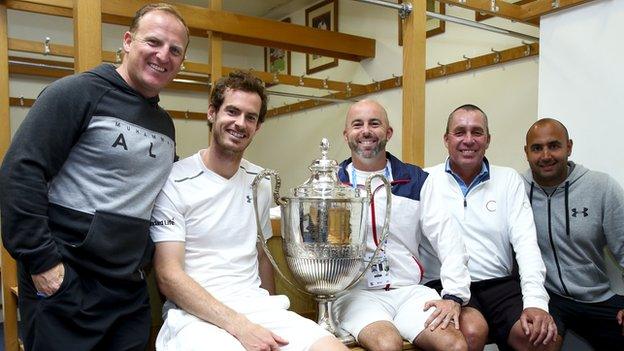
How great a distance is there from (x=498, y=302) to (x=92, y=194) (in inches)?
64.3

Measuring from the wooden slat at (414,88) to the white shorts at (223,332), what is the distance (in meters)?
1.19

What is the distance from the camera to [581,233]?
229 centimetres

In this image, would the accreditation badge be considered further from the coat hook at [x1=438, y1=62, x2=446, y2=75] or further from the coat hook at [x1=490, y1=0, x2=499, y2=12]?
the coat hook at [x1=438, y1=62, x2=446, y2=75]

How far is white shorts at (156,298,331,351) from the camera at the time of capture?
1547 mm

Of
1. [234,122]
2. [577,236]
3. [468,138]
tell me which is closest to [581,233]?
[577,236]

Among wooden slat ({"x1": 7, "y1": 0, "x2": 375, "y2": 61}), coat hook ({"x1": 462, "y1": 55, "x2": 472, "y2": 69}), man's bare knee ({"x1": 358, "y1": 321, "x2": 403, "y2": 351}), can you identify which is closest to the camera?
man's bare knee ({"x1": 358, "y1": 321, "x2": 403, "y2": 351})

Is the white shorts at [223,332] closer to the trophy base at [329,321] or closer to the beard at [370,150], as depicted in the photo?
the trophy base at [329,321]

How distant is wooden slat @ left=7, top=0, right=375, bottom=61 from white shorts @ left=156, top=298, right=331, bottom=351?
Answer: 1.62 metres

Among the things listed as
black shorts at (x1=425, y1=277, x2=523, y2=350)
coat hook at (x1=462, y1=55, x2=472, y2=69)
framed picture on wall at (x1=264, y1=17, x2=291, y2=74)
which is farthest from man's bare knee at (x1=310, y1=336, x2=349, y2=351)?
framed picture on wall at (x1=264, y1=17, x2=291, y2=74)

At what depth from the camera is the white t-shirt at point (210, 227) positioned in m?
1.71

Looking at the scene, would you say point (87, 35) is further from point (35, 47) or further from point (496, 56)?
point (496, 56)

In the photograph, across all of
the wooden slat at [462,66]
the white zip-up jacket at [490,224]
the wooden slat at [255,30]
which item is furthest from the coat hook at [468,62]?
the white zip-up jacket at [490,224]

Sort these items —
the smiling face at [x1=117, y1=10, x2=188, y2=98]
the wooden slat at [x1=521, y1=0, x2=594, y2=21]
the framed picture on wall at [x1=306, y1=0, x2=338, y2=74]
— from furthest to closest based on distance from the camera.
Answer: the framed picture on wall at [x1=306, y1=0, x2=338, y2=74] < the wooden slat at [x1=521, y1=0, x2=594, y2=21] < the smiling face at [x1=117, y1=10, x2=188, y2=98]

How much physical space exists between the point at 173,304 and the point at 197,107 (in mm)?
5194
